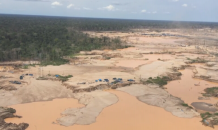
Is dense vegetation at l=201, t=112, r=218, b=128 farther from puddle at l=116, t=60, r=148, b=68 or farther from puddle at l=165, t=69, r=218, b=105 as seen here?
puddle at l=116, t=60, r=148, b=68

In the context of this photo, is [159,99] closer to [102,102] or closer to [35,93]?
[102,102]

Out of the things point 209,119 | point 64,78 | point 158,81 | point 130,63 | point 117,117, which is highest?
point 130,63

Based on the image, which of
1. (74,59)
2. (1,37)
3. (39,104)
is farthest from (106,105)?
(1,37)

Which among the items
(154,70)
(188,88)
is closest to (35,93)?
(188,88)

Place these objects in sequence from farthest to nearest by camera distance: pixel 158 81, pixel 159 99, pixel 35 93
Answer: pixel 158 81, pixel 35 93, pixel 159 99

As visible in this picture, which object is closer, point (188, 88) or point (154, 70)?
point (188, 88)

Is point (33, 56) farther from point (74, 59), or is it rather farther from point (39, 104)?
point (39, 104)

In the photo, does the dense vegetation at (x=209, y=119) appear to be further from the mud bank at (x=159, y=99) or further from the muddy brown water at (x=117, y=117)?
the mud bank at (x=159, y=99)
